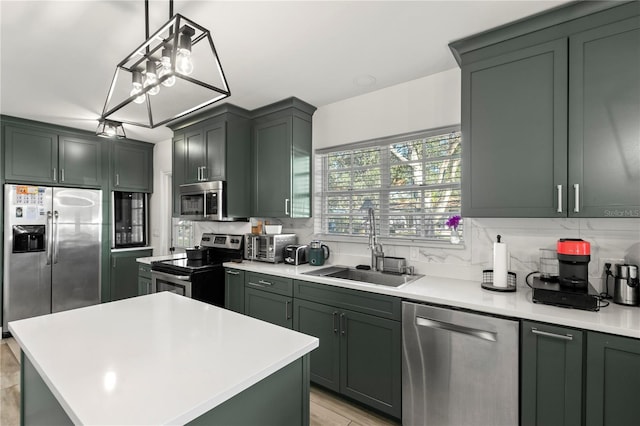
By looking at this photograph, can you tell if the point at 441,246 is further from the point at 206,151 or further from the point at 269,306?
the point at 206,151

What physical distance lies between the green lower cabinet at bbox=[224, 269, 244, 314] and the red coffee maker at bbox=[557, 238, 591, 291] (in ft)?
8.20

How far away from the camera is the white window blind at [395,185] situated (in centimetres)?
257

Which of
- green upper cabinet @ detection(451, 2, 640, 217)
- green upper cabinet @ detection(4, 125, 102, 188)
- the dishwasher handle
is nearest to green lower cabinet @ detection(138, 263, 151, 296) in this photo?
green upper cabinet @ detection(4, 125, 102, 188)

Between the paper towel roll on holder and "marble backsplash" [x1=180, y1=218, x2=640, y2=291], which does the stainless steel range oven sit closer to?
"marble backsplash" [x1=180, y1=218, x2=640, y2=291]

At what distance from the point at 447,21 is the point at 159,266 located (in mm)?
3387

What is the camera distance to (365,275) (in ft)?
9.09

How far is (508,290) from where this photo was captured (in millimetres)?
1992

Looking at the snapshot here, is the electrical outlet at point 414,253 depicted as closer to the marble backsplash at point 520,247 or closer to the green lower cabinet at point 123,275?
the marble backsplash at point 520,247

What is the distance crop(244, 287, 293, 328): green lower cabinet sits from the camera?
2.64 m

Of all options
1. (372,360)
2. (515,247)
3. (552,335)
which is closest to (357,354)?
(372,360)

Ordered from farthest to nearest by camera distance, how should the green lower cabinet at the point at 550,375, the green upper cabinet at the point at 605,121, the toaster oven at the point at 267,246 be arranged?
the toaster oven at the point at 267,246, the green upper cabinet at the point at 605,121, the green lower cabinet at the point at 550,375

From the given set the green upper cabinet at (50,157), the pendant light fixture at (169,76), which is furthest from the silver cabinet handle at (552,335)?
the green upper cabinet at (50,157)

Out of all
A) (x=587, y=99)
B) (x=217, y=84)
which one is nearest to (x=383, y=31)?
(x=587, y=99)

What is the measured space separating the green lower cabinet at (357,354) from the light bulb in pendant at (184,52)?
1833 millimetres
